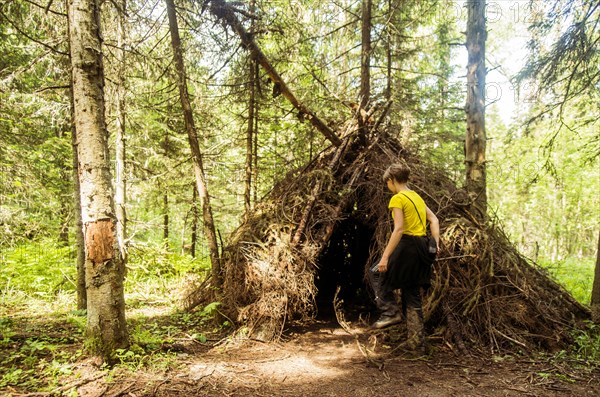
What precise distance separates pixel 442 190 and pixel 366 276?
1.90m

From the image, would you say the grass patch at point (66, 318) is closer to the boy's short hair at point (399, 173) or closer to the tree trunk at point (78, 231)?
the tree trunk at point (78, 231)

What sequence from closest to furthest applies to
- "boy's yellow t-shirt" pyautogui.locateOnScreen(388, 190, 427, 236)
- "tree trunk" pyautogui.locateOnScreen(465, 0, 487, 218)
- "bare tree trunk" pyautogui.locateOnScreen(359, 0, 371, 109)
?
"boy's yellow t-shirt" pyautogui.locateOnScreen(388, 190, 427, 236)
"bare tree trunk" pyautogui.locateOnScreen(359, 0, 371, 109)
"tree trunk" pyautogui.locateOnScreen(465, 0, 487, 218)

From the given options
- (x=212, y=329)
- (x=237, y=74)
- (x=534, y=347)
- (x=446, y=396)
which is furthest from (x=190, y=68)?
(x=534, y=347)

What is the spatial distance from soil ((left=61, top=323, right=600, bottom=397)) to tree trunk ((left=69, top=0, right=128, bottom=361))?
0.41 m

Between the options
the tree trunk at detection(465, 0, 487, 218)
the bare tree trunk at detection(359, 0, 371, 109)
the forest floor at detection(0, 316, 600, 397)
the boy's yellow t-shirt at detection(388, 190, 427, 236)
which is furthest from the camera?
the tree trunk at detection(465, 0, 487, 218)

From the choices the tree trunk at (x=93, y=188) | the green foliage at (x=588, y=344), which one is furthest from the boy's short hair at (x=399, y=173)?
the tree trunk at (x=93, y=188)

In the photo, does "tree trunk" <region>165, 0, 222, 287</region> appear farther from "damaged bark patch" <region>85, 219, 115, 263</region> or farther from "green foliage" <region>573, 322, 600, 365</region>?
"green foliage" <region>573, 322, 600, 365</region>

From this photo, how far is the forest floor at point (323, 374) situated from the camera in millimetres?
3225

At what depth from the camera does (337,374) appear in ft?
12.1

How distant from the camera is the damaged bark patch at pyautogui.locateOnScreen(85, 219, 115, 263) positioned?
3.46 m

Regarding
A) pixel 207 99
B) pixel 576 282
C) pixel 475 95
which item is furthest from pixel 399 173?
pixel 576 282

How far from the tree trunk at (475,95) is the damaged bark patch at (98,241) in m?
6.52

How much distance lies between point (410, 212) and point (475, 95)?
481 cm

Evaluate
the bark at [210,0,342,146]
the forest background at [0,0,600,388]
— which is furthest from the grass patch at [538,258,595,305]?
the bark at [210,0,342,146]
